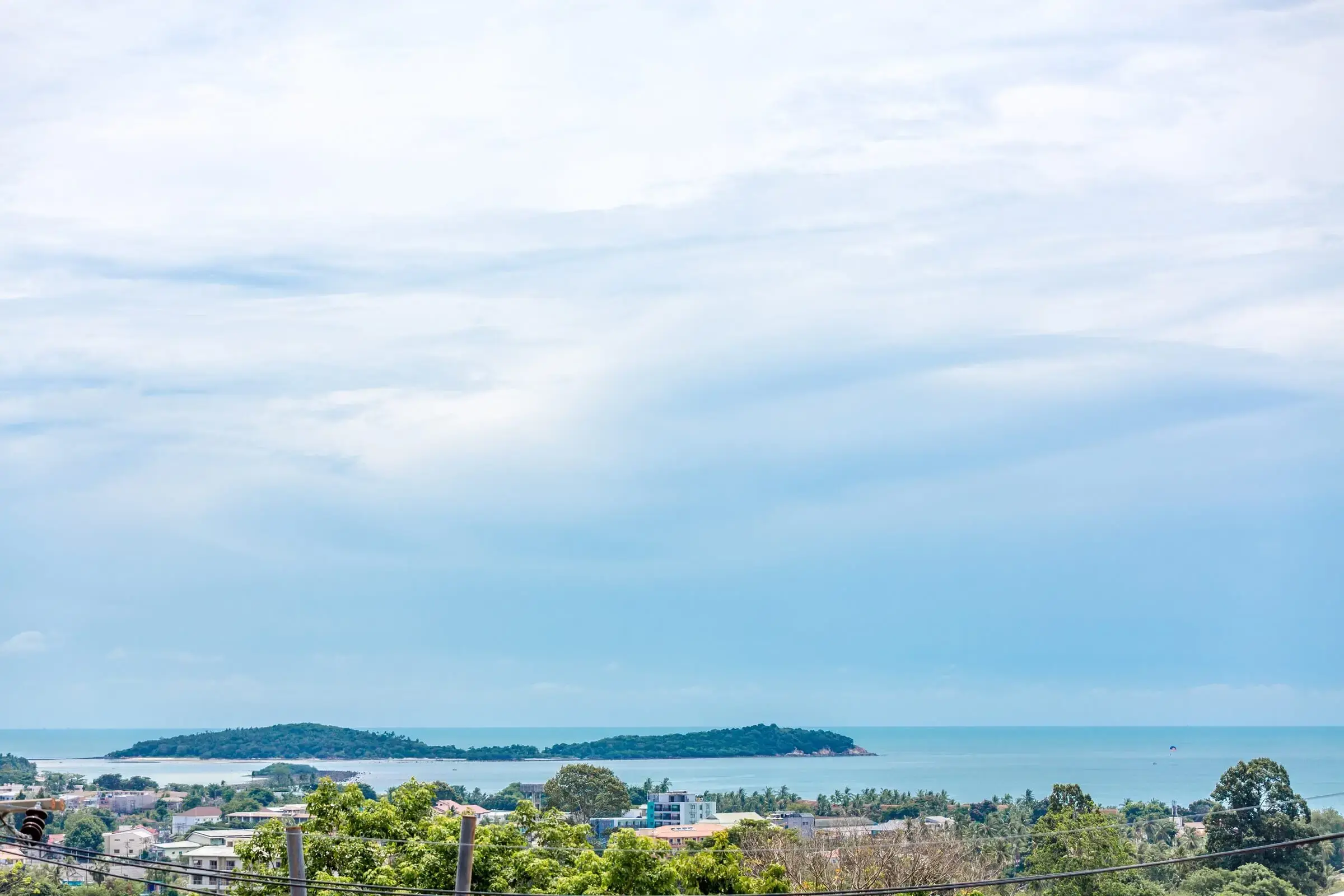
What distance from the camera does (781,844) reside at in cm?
2295

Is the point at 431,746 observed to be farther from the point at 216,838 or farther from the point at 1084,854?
the point at 1084,854

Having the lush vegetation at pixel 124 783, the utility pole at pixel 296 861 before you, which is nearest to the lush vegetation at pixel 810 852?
the utility pole at pixel 296 861

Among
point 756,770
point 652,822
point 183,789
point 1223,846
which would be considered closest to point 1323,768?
point 756,770

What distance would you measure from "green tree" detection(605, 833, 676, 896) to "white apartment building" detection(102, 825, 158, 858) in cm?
2322

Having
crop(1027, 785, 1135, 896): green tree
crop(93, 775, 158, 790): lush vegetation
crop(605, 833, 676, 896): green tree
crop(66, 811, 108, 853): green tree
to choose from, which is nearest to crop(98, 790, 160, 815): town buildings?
crop(93, 775, 158, 790): lush vegetation

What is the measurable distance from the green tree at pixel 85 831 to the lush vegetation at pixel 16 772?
66.2 ft

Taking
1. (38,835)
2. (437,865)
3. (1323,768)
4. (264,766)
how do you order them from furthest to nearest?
(1323,768) < (264,766) < (437,865) < (38,835)

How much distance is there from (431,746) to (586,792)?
444 feet

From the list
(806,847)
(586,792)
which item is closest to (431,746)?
(586,792)

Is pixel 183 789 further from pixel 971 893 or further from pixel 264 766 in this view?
pixel 971 893

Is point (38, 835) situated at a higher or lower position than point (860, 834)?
higher

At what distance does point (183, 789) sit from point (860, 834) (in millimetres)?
59715

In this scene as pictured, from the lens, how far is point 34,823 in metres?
7.84

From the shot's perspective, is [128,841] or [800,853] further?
[128,841]
